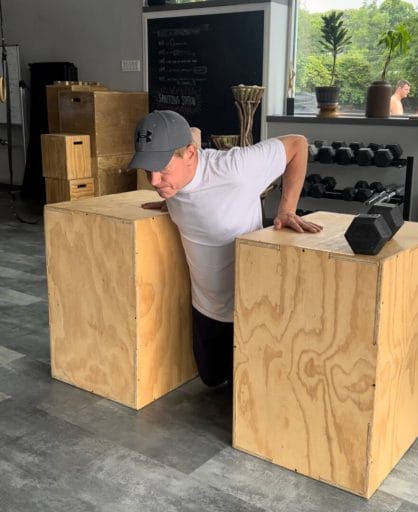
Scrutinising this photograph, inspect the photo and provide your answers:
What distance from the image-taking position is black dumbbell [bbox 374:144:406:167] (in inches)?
167

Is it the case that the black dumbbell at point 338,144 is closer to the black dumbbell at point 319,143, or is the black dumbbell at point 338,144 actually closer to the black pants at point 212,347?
the black dumbbell at point 319,143

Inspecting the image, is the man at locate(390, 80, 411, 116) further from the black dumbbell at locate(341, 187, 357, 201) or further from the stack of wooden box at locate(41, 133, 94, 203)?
the stack of wooden box at locate(41, 133, 94, 203)

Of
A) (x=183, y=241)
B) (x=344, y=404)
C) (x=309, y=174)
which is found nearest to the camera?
(x=344, y=404)

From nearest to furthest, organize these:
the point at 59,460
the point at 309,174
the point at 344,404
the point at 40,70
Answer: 1. the point at 344,404
2. the point at 59,460
3. the point at 309,174
4. the point at 40,70

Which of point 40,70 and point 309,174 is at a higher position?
point 40,70

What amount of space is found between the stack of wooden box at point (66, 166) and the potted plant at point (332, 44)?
2084 mm

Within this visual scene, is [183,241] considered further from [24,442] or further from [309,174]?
[309,174]

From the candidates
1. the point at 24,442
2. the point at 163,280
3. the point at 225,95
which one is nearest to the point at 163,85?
the point at 225,95

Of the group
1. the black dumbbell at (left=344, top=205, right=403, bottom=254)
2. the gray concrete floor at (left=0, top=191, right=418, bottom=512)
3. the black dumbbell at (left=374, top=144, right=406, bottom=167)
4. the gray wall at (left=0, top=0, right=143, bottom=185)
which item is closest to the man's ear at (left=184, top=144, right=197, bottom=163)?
the black dumbbell at (left=344, top=205, right=403, bottom=254)

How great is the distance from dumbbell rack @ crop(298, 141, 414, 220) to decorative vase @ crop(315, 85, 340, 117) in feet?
1.31

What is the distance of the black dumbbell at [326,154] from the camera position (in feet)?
14.7

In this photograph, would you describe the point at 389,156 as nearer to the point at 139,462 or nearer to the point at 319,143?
the point at 319,143

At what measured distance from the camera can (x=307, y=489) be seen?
5.85ft

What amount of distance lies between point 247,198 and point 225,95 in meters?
3.58
